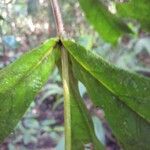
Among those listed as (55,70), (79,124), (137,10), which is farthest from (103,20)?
(55,70)

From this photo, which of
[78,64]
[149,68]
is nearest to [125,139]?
[78,64]

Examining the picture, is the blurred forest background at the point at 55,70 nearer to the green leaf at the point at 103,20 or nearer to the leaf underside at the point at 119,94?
the green leaf at the point at 103,20

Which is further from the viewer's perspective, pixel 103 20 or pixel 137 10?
pixel 103 20

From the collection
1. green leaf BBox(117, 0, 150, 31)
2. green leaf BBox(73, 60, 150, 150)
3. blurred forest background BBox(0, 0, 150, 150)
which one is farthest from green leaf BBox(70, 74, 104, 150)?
blurred forest background BBox(0, 0, 150, 150)

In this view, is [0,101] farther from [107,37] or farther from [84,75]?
[107,37]

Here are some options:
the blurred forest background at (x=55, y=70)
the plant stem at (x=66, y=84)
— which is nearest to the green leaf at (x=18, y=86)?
the plant stem at (x=66, y=84)

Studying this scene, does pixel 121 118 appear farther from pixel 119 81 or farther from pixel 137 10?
pixel 137 10
